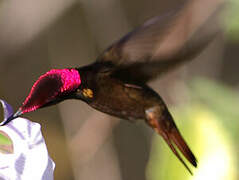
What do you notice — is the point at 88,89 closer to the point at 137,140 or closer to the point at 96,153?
the point at 96,153

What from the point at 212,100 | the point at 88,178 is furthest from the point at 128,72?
the point at 88,178

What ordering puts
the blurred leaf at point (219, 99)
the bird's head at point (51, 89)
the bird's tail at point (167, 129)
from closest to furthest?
1. the bird's head at point (51, 89)
2. the bird's tail at point (167, 129)
3. the blurred leaf at point (219, 99)

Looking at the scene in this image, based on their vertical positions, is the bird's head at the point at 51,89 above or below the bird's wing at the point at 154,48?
above

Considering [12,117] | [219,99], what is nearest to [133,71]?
[12,117]

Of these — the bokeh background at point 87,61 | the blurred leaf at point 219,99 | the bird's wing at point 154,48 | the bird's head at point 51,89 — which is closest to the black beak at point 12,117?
the bird's head at point 51,89

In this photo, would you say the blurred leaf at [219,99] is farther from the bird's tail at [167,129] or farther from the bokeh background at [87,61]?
the bird's tail at [167,129]

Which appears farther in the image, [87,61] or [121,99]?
[87,61]

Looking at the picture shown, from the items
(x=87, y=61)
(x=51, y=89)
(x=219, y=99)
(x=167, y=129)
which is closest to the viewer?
(x=51, y=89)

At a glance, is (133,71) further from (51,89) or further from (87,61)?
(87,61)
